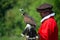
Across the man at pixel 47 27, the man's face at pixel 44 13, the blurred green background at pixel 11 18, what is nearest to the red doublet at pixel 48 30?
the man at pixel 47 27

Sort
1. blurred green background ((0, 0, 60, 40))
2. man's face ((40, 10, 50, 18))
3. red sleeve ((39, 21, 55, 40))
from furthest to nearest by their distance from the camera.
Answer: blurred green background ((0, 0, 60, 40)) < man's face ((40, 10, 50, 18)) < red sleeve ((39, 21, 55, 40))

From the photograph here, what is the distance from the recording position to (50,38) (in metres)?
5.75

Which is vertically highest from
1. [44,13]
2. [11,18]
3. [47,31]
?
[44,13]

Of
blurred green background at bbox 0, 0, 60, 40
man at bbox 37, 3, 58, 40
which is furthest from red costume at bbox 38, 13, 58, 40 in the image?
blurred green background at bbox 0, 0, 60, 40

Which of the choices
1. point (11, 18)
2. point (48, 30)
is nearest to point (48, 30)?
point (48, 30)

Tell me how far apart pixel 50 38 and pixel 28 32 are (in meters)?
0.46

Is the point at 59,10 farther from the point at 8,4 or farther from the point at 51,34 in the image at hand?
the point at 8,4

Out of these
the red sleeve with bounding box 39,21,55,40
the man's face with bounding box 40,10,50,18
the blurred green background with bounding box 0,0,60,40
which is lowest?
the blurred green background with bounding box 0,0,60,40

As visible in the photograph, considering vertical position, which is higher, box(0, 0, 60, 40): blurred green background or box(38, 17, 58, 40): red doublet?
box(38, 17, 58, 40): red doublet

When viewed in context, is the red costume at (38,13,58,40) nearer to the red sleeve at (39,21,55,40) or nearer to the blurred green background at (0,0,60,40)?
the red sleeve at (39,21,55,40)

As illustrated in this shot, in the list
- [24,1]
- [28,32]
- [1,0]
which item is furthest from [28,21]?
[1,0]

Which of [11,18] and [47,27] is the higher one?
[47,27]

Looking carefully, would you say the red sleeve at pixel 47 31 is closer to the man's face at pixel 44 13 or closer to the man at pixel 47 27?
the man at pixel 47 27

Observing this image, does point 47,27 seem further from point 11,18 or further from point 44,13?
point 11,18
